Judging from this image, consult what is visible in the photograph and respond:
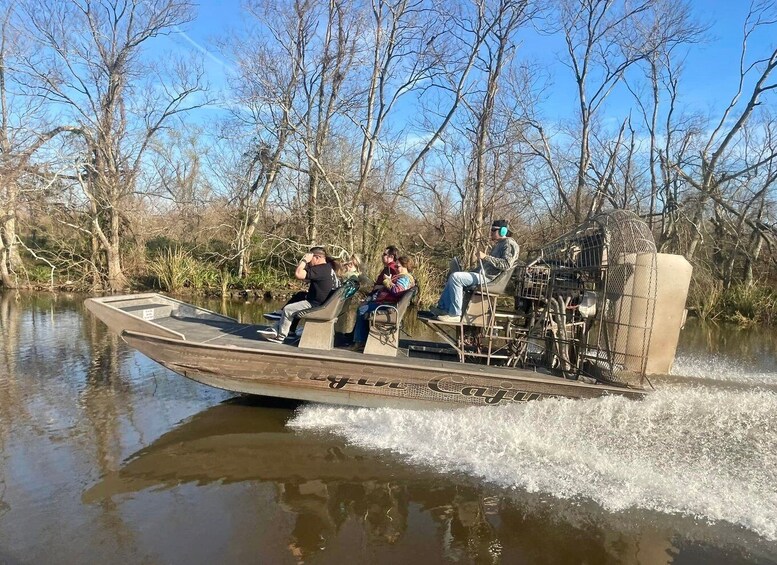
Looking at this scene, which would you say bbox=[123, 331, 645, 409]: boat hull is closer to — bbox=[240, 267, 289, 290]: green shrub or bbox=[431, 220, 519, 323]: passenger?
bbox=[431, 220, 519, 323]: passenger

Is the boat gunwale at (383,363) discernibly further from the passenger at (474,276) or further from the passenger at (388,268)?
the passenger at (388,268)

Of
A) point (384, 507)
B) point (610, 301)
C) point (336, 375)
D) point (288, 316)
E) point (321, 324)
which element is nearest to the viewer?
point (384, 507)

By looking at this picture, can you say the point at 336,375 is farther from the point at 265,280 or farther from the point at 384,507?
the point at 265,280

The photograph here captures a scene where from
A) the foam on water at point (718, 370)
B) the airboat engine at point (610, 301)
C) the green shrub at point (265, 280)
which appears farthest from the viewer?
the green shrub at point (265, 280)

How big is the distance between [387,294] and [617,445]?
10.5ft

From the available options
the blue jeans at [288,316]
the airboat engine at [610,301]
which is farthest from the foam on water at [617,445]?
the blue jeans at [288,316]

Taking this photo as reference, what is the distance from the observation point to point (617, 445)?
216 inches

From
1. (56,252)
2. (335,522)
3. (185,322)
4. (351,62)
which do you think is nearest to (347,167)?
(351,62)

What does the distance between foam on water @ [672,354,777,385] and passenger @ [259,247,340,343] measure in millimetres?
5264

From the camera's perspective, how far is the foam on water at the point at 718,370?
776cm

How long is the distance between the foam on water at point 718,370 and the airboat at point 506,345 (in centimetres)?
202

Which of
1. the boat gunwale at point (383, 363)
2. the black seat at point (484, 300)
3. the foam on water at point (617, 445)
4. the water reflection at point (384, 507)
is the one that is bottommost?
the water reflection at point (384, 507)

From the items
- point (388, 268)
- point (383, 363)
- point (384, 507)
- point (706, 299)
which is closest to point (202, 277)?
point (388, 268)

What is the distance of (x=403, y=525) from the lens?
4238mm
